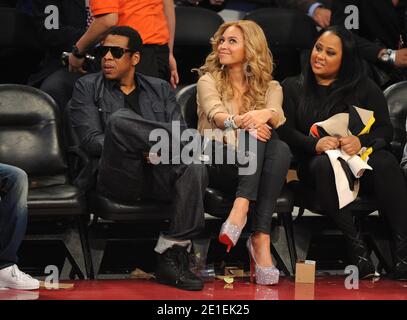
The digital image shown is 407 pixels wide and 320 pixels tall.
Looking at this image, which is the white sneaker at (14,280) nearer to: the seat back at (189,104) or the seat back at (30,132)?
the seat back at (30,132)

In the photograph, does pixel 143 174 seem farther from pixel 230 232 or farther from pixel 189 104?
pixel 189 104

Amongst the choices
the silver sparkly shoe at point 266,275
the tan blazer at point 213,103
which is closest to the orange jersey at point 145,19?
the tan blazer at point 213,103

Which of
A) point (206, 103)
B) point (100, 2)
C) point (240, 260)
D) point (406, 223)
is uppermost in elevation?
point (100, 2)

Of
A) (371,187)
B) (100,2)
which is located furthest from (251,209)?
(100,2)

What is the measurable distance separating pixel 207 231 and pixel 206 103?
654 millimetres

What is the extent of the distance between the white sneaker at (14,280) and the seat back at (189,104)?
4.45 ft

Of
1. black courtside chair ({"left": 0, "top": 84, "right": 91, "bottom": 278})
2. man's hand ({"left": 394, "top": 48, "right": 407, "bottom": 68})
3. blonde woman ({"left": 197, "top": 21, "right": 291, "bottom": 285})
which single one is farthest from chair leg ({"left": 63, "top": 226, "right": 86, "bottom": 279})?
man's hand ({"left": 394, "top": 48, "right": 407, "bottom": 68})

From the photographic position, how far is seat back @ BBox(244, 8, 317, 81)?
6.14 m

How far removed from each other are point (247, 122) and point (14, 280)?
137 cm

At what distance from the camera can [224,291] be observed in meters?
4.47

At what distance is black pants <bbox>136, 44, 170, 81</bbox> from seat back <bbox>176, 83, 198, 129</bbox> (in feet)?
0.68

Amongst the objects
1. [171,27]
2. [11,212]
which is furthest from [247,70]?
[11,212]

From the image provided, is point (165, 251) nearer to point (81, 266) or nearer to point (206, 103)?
point (81, 266)

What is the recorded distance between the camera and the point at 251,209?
4793 mm
